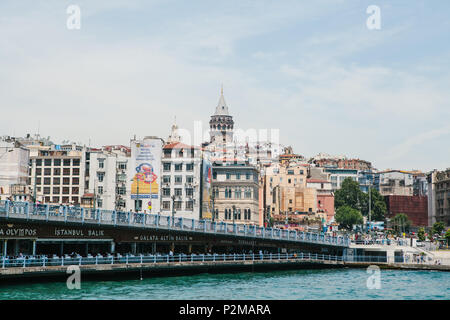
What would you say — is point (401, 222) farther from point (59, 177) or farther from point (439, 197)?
point (59, 177)

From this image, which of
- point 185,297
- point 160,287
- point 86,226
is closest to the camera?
point 185,297

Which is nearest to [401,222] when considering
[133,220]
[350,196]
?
[350,196]

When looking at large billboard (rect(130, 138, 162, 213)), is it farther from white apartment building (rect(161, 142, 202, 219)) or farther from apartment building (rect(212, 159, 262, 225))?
apartment building (rect(212, 159, 262, 225))

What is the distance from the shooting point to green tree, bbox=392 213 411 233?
480 feet

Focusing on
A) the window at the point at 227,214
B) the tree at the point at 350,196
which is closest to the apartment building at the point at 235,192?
the window at the point at 227,214

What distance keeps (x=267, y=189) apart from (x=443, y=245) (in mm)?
58772

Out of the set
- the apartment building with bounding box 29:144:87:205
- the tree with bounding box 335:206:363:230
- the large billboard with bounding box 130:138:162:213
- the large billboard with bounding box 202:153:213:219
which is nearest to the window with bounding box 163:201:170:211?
the large billboard with bounding box 130:138:162:213

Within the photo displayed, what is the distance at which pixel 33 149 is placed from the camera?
122 metres

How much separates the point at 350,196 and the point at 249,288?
118749mm

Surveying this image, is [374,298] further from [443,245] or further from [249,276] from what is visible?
[443,245]

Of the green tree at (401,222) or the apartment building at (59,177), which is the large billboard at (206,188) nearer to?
the apartment building at (59,177)

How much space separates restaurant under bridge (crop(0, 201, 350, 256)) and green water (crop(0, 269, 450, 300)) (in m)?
4.59

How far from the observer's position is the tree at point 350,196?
538 ft
